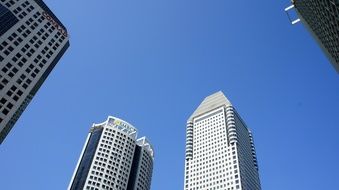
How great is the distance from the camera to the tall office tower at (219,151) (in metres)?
148

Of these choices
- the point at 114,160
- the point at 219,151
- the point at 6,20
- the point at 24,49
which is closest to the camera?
the point at 6,20

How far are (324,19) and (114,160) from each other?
117318 mm

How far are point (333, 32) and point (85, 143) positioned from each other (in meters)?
132

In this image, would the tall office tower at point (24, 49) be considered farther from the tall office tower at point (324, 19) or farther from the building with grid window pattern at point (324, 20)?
the building with grid window pattern at point (324, 20)

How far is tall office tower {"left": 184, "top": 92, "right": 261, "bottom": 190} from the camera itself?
5812 inches

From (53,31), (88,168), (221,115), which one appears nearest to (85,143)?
(88,168)

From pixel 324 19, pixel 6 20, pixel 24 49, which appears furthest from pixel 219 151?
pixel 324 19

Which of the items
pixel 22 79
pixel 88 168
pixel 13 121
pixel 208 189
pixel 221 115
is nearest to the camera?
pixel 22 79

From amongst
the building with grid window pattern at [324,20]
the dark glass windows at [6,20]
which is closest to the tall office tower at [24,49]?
the dark glass windows at [6,20]

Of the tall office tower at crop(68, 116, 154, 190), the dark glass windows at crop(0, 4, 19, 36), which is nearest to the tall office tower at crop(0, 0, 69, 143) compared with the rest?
the dark glass windows at crop(0, 4, 19, 36)

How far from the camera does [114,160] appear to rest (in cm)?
14575

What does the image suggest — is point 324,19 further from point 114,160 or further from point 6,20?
point 114,160

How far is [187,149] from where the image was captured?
174 m

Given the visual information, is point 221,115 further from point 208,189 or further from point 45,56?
point 45,56
